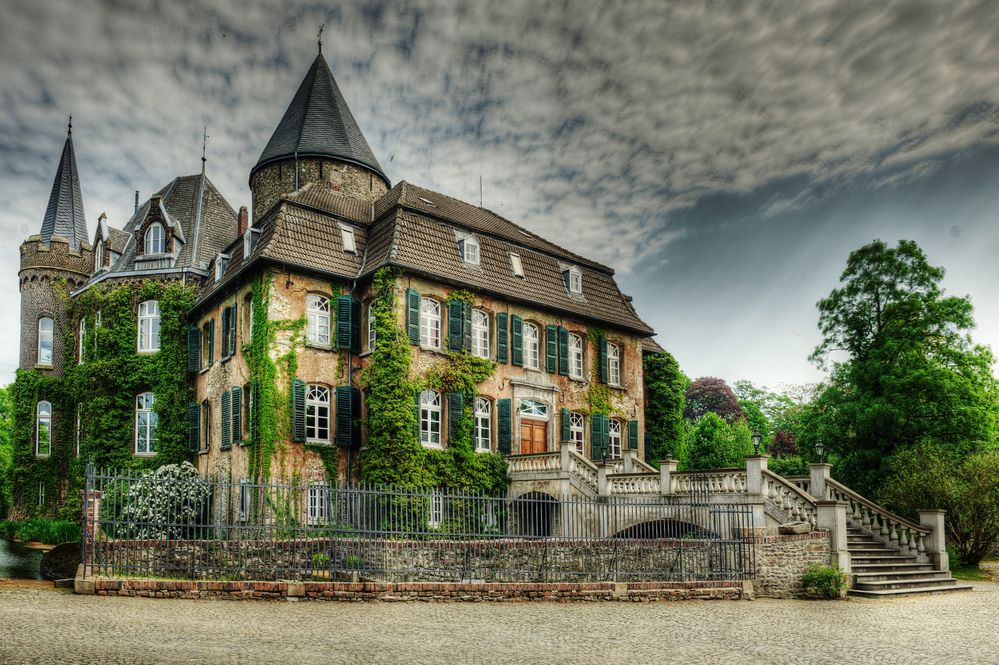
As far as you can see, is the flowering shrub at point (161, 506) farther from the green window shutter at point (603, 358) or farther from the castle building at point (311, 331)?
the green window shutter at point (603, 358)

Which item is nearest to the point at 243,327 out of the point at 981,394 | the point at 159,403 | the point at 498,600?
the point at 159,403

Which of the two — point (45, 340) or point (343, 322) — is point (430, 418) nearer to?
point (343, 322)

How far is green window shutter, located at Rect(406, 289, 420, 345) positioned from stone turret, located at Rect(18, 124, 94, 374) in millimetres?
17600

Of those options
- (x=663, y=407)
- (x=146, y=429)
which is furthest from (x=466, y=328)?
(x=146, y=429)

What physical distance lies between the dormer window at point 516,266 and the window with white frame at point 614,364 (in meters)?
4.72

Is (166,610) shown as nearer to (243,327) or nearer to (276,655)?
(276,655)

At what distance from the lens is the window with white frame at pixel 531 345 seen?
94.4ft

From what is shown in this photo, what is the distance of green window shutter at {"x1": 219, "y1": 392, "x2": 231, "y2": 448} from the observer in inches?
1020

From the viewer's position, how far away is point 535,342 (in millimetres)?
29203

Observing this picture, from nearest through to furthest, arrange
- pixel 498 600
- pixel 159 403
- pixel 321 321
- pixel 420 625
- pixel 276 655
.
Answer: pixel 276 655 → pixel 420 625 → pixel 498 600 → pixel 321 321 → pixel 159 403

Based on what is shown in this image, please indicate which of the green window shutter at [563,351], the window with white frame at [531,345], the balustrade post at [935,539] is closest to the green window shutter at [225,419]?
the window with white frame at [531,345]

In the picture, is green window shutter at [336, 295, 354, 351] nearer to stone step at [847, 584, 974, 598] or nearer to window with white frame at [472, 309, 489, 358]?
window with white frame at [472, 309, 489, 358]

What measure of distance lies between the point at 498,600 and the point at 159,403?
1869 cm

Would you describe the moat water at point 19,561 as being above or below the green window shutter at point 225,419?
below
